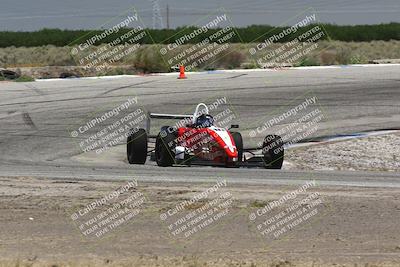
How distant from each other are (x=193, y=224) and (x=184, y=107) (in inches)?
576

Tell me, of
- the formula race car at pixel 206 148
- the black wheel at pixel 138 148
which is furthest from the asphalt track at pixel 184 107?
the formula race car at pixel 206 148

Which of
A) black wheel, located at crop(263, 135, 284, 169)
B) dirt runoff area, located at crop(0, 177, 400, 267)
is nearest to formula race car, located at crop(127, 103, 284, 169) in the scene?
black wheel, located at crop(263, 135, 284, 169)

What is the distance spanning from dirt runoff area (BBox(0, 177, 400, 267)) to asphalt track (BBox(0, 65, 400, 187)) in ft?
4.09

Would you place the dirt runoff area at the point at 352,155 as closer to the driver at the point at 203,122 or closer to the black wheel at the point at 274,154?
the black wheel at the point at 274,154

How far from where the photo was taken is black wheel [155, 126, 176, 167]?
16.4 m

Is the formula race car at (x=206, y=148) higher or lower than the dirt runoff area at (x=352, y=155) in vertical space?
higher

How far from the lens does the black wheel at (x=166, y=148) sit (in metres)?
16.4

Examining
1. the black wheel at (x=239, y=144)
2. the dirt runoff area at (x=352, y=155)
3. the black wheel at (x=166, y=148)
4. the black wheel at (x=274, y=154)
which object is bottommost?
the dirt runoff area at (x=352, y=155)

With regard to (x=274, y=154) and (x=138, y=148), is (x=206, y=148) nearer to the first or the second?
(x=274, y=154)

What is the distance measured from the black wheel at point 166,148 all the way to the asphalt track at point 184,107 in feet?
3.39

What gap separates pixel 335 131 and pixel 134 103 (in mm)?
6237

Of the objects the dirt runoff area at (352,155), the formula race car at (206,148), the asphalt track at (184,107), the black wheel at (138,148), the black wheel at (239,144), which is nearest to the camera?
the asphalt track at (184,107)

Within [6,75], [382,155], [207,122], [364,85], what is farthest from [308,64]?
[207,122]

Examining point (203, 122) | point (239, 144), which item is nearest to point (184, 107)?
point (203, 122)
